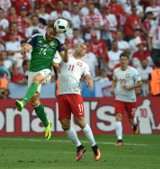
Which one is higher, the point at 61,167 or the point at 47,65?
the point at 47,65

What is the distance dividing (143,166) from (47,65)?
146 inches

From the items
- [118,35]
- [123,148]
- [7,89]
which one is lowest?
[123,148]

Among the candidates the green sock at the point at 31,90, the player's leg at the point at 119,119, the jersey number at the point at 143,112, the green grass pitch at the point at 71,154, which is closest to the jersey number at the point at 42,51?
the green sock at the point at 31,90

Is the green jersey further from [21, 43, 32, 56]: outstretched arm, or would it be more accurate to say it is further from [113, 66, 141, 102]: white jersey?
[113, 66, 141, 102]: white jersey

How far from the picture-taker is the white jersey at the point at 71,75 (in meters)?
14.8

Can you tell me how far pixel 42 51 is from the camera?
16234mm

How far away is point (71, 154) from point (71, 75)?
6.71ft

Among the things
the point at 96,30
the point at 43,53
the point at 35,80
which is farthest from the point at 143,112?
the point at 35,80

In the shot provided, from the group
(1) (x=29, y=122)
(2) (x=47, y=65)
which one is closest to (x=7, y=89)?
(1) (x=29, y=122)

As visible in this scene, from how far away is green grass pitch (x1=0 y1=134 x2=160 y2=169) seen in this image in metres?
13.7

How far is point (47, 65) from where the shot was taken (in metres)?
16.2

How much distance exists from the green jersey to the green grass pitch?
1842 mm

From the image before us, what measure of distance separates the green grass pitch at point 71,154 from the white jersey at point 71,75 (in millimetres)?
1336

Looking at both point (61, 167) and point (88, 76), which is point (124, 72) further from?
point (61, 167)
